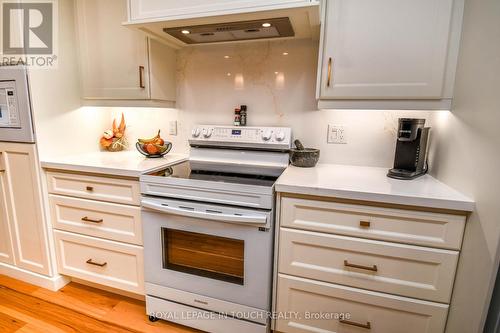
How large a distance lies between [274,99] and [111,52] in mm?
1132

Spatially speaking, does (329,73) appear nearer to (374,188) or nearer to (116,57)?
(374,188)

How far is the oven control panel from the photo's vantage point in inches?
66.1

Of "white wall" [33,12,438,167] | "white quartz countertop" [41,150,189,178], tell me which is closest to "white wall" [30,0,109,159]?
"white wall" [33,12,438,167]

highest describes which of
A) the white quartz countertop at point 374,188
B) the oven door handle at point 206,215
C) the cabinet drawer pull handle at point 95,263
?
the white quartz countertop at point 374,188

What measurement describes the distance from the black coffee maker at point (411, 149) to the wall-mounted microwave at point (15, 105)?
2126 millimetres

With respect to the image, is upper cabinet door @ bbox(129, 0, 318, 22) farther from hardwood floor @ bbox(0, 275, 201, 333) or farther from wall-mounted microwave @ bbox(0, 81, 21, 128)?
hardwood floor @ bbox(0, 275, 201, 333)

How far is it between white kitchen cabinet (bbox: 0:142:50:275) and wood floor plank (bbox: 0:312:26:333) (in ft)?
0.97

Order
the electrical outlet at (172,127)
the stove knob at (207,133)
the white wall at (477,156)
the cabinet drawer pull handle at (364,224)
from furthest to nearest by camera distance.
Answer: the electrical outlet at (172,127)
the stove knob at (207,133)
the cabinet drawer pull handle at (364,224)
the white wall at (477,156)

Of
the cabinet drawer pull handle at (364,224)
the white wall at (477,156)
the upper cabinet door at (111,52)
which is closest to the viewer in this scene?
the white wall at (477,156)

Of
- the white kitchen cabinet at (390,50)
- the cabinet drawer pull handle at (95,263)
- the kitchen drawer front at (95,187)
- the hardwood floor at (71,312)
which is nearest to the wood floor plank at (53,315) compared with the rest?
the hardwood floor at (71,312)

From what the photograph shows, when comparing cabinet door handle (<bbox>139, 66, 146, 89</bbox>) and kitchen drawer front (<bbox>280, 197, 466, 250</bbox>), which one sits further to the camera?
cabinet door handle (<bbox>139, 66, 146, 89</bbox>)

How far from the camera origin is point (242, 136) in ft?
5.74

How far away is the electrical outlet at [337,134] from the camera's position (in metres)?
1.70

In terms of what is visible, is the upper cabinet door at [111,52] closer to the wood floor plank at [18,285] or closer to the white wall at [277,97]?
the white wall at [277,97]
